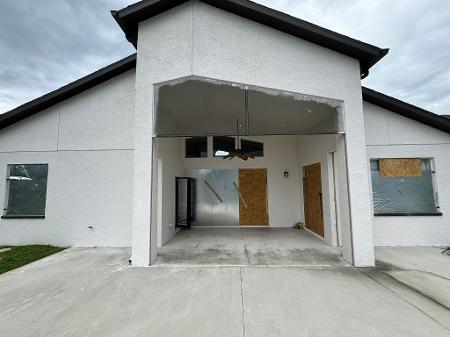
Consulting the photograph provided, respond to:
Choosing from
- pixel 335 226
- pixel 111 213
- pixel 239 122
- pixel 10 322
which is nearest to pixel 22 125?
pixel 111 213

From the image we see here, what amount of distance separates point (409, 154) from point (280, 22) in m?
4.78

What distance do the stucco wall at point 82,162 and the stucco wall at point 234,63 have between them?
1.69m

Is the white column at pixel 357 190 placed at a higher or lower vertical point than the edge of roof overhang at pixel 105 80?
lower

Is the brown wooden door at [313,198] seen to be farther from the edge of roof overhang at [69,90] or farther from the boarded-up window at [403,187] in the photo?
the edge of roof overhang at [69,90]

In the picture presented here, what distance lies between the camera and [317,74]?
14.0 ft

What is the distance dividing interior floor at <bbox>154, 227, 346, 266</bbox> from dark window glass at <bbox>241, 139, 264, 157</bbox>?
3.06 metres

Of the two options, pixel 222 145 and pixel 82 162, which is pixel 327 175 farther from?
pixel 82 162

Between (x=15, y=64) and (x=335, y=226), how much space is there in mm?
15615

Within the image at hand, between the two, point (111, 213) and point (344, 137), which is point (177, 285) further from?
point (344, 137)

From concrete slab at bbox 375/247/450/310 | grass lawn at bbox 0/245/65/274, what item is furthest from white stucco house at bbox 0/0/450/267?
concrete slab at bbox 375/247/450/310

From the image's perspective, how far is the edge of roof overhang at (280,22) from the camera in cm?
404

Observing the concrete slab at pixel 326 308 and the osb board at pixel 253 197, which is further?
the osb board at pixel 253 197

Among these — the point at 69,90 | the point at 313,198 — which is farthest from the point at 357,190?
the point at 69,90

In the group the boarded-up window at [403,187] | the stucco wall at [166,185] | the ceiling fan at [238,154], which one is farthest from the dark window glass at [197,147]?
the boarded-up window at [403,187]
